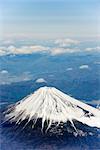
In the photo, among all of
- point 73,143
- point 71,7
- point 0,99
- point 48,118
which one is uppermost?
point 71,7

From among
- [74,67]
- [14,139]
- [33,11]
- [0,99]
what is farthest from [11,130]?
[33,11]

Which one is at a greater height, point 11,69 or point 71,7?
point 71,7

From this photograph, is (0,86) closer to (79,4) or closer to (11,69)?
(11,69)

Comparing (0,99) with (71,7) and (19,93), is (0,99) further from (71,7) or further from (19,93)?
(71,7)
